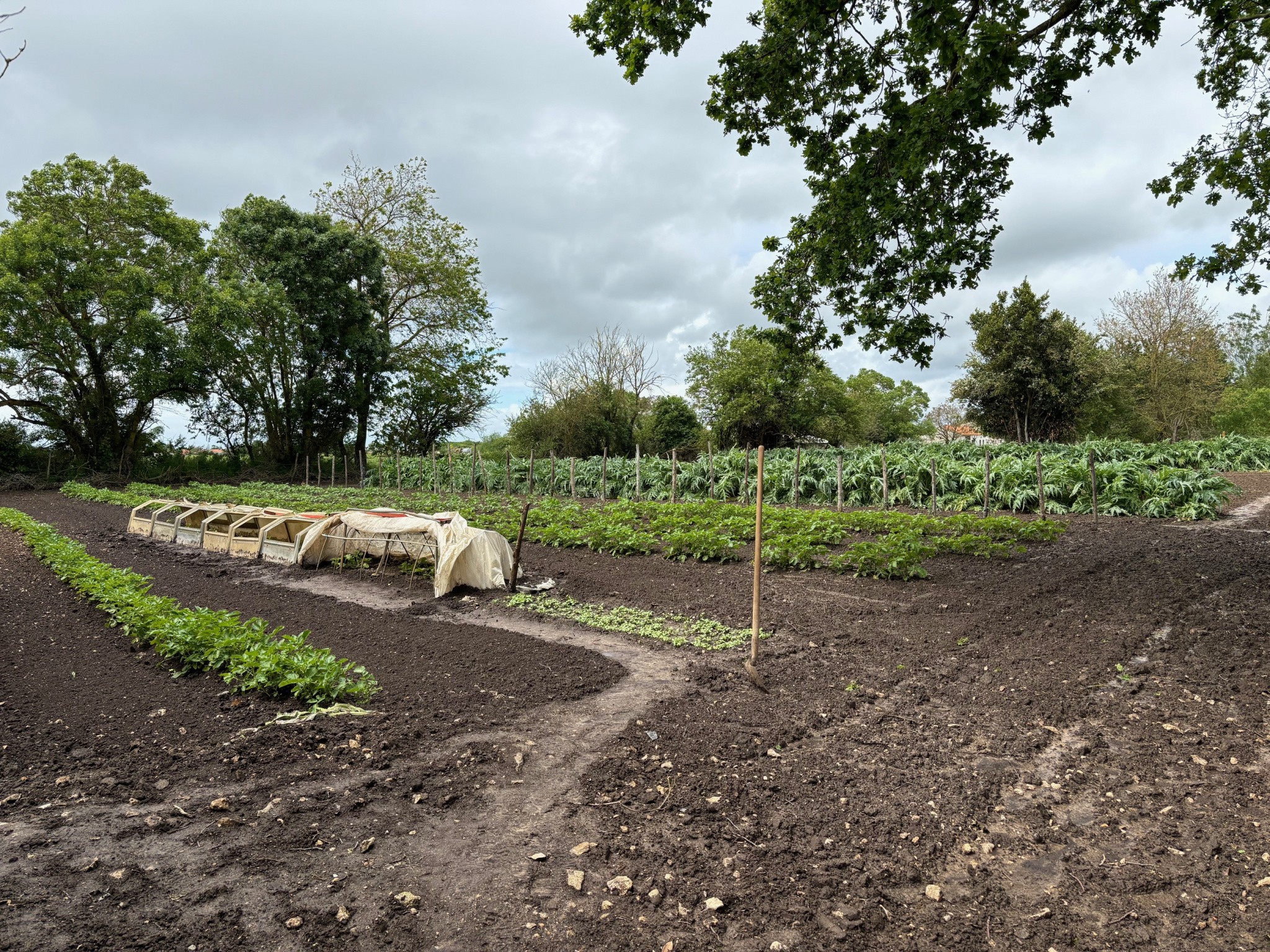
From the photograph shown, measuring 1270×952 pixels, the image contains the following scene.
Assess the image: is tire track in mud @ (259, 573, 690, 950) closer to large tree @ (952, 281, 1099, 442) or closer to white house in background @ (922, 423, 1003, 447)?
large tree @ (952, 281, 1099, 442)

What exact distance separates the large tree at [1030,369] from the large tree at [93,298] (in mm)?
32918

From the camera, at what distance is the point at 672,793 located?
3.55m

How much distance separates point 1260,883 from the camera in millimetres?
2783

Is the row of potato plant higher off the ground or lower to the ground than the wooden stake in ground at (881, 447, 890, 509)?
lower

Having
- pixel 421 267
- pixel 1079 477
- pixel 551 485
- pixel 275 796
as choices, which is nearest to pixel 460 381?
pixel 421 267

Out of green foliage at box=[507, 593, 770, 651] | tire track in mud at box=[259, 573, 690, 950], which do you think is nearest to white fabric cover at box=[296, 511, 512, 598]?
green foliage at box=[507, 593, 770, 651]

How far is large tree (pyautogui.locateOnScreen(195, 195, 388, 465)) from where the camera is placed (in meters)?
27.6

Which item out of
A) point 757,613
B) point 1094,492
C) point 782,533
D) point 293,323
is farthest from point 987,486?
point 293,323

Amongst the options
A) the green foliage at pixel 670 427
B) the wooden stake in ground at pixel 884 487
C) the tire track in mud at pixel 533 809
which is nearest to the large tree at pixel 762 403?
the green foliage at pixel 670 427

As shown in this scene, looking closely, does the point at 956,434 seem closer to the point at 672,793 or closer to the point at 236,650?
the point at 672,793

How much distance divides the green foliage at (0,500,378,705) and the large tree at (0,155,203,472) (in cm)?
2273

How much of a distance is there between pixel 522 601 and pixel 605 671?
270 centimetres

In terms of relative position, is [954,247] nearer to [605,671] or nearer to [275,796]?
[605,671]

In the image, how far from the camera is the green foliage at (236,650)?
4.71 metres
